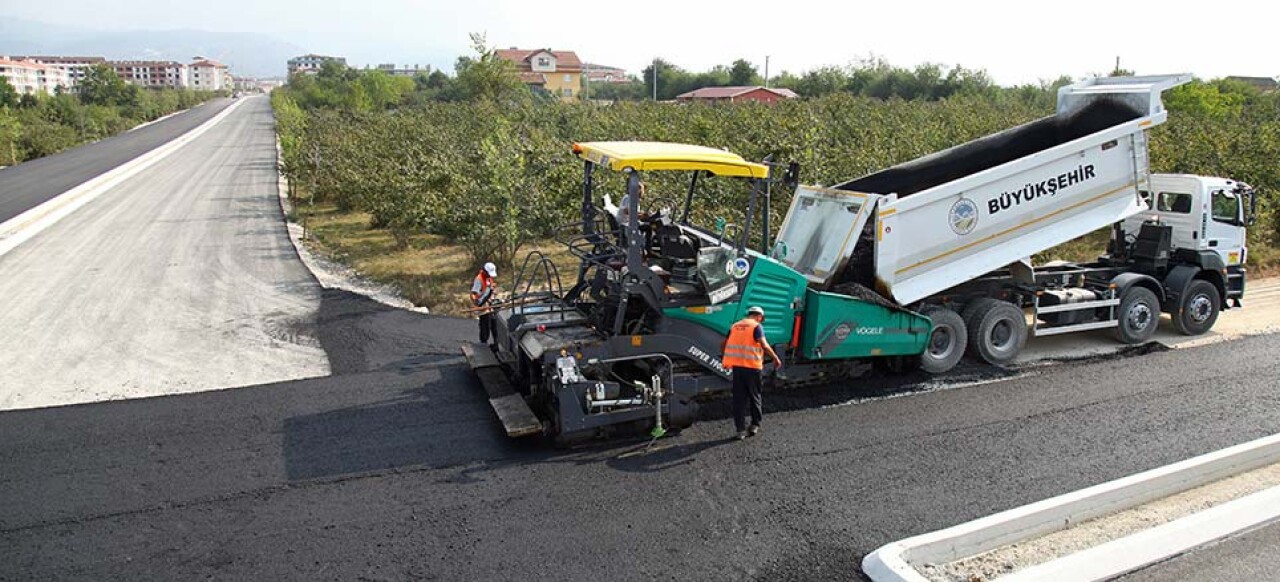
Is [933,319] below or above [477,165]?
below

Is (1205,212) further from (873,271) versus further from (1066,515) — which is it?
(1066,515)

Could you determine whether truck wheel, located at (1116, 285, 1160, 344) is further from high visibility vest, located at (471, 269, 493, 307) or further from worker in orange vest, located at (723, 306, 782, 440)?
high visibility vest, located at (471, 269, 493, 307)

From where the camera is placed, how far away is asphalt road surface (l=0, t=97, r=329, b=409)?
33.4ft

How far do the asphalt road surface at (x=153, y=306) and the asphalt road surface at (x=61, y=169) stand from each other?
2.95m

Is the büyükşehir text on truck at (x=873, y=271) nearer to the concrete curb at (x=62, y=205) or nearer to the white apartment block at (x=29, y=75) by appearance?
the concrete curb at (x=62, y=205)

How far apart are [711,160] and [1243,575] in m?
5.02

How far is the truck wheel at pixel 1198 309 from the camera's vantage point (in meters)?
11.3

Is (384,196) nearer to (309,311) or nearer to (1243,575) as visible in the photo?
(309,311)

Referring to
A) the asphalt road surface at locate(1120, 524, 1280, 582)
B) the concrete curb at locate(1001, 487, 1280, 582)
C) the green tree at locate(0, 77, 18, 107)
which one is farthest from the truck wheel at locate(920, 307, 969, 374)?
the green tree at locate(0, 77, 18, 107)

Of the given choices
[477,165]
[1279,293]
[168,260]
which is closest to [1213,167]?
[1279,293]

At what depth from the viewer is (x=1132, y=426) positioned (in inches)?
322

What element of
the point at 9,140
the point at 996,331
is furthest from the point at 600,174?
the point at 9,140

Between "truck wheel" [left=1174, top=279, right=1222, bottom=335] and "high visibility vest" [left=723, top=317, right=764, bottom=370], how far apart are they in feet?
22.2

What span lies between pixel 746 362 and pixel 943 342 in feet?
10.7
